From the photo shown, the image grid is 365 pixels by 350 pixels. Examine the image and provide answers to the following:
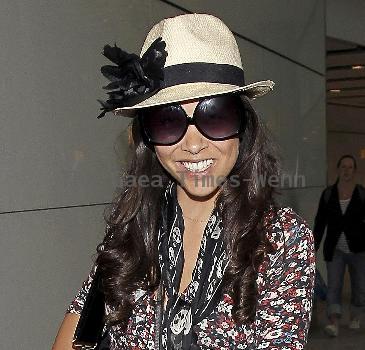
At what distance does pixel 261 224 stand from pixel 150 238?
0.37 m

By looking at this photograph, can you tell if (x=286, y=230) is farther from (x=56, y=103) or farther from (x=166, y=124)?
(x=56, y=103)

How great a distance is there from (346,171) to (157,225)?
19.3 feet

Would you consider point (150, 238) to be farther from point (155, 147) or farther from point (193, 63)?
point (193, 63)

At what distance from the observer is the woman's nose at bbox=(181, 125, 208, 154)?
195cm

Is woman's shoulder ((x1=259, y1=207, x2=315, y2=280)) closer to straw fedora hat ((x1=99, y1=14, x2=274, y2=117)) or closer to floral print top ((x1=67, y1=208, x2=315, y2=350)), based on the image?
floral print top ((x1=67, y1=208, x2=315, y2=350))

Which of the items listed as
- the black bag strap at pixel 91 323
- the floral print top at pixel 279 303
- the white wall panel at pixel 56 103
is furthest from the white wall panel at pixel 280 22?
the floral print top at pixel 279 303

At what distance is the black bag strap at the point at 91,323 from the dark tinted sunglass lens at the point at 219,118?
1.83 feet

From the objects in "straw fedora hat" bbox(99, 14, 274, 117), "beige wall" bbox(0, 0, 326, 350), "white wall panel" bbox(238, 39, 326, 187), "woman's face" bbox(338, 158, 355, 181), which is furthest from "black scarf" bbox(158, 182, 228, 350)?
"woman's face" bbox(338, 158, 355, 181)

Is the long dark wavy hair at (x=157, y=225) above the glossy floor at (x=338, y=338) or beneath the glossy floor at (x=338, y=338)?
above

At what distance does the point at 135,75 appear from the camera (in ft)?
6.40

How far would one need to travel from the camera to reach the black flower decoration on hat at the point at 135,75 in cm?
192

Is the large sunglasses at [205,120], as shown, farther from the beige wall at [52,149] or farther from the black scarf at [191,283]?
the beige wall at [52,149]

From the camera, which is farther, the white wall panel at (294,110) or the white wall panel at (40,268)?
the white wall panel at (294,110)

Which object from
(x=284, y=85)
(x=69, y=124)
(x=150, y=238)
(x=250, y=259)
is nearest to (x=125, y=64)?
(x=150, y=238)
